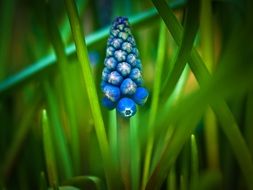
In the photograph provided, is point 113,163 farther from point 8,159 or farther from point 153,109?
point 8,159

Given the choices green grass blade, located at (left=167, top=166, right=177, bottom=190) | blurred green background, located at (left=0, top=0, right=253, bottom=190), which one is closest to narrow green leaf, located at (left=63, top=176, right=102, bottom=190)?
blurred green background, located at (left=0, top=0, right=253, bottom=190)

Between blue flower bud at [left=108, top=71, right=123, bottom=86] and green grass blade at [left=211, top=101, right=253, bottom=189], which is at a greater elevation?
blue flower bud at [left=108, top=71, right=123, bottom=86]

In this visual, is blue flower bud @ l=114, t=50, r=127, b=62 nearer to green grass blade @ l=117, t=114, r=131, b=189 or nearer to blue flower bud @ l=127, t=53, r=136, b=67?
blue flower bud @ l=127, t=53, r=136, b=67

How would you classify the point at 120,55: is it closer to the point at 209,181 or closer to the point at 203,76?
the point at 203,76

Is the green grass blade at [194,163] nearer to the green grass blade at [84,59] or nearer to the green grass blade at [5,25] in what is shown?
the green grass blade at [84,59]

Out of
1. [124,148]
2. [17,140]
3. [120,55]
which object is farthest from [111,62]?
[17,140]

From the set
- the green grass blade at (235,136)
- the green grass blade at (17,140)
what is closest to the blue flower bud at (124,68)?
the green grass blade at (235,136)
